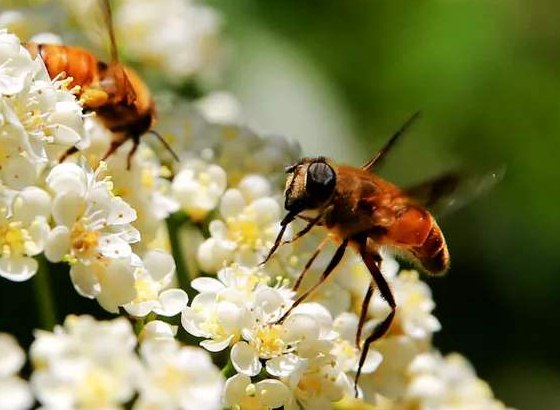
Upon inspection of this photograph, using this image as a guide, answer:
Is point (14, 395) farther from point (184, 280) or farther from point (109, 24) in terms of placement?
point (109, 24)

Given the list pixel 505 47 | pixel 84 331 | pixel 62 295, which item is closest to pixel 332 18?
pixel 505 47

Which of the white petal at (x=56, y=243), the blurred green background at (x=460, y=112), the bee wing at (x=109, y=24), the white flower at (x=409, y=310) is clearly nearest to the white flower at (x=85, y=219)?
the white petal at (x=56, y=243)

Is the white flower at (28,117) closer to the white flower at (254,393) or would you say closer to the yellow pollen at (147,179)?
the yellow pollen at (147,179)

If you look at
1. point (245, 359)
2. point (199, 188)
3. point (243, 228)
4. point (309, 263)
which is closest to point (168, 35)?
point (199, 188)

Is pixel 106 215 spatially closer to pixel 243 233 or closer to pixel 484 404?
pixel 243 233

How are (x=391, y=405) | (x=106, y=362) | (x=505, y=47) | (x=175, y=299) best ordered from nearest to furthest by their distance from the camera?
(x=106, y=362) → (x=175, y=299) → (x=391, y=405) → (x=505, y=47)

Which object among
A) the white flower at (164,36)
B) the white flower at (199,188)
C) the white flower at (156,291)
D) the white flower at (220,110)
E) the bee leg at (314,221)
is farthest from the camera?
the white flower at (164,36)

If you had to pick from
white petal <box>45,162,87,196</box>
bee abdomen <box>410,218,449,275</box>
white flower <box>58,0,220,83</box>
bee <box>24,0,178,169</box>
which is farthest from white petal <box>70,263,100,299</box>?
white flower <box>58,0,220,83</box>

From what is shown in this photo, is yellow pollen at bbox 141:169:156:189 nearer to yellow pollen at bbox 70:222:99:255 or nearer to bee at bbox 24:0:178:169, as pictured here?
bee at bbox 24:0:178:169
